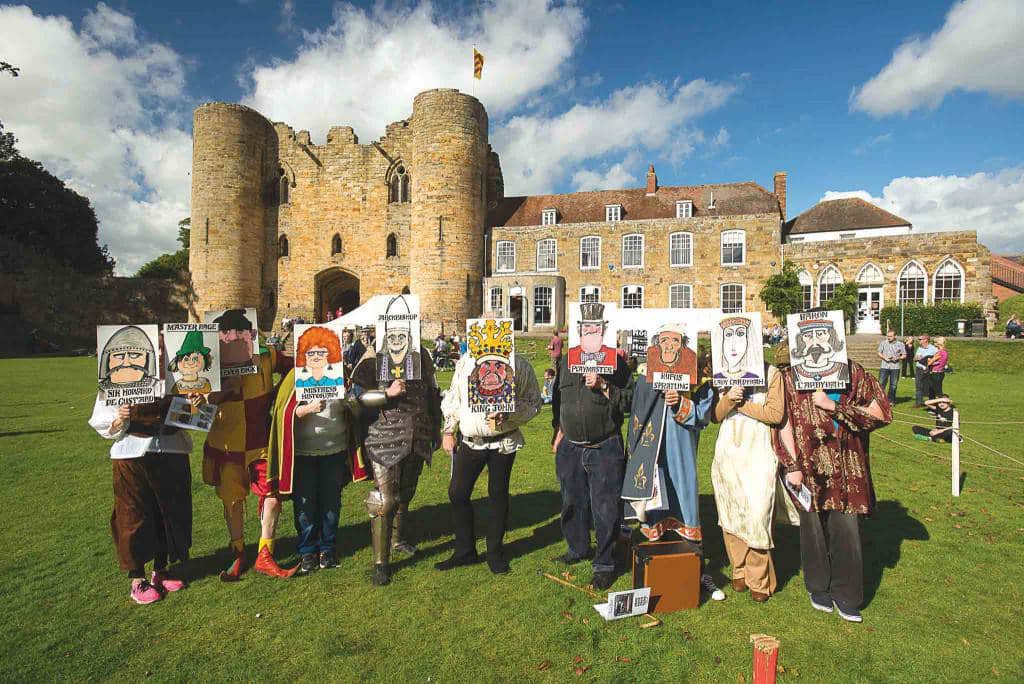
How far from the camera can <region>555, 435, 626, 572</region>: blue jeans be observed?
437 cm

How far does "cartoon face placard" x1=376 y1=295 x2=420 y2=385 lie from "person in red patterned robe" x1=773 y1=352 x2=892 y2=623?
116 inches

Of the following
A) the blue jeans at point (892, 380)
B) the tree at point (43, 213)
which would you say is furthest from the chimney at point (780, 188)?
the tree at point (43, 213)

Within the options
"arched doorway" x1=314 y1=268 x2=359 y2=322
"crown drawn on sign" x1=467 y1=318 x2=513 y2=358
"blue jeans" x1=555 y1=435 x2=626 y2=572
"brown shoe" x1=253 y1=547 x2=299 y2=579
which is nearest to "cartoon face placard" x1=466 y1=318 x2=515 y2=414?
"crown drawn on sign" x1=467 y1=318 x2=513 y2=358

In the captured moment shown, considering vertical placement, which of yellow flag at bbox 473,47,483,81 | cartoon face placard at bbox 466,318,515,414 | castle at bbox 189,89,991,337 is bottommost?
cartoon face placard at bbox 466,318,515,414

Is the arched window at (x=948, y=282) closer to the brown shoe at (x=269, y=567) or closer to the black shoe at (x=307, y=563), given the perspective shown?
the black shoe at (x=307, y=563)

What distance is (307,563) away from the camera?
4.45 m

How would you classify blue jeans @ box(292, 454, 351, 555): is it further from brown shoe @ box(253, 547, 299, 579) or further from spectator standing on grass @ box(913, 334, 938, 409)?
spectator standing on grass @ box(913, 334, 938, 409)

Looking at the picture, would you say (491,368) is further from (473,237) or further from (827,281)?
(827,281)

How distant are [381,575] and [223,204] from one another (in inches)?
1282

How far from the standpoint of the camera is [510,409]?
4.32m

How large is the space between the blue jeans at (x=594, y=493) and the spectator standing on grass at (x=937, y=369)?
1082 centimetres

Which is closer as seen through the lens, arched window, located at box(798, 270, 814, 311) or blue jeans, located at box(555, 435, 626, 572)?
blue jeans, located at box(555, 435, 626, 572)

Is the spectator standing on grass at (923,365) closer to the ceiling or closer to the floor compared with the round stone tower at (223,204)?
closer to the floor

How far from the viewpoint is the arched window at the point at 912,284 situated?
25312mm
